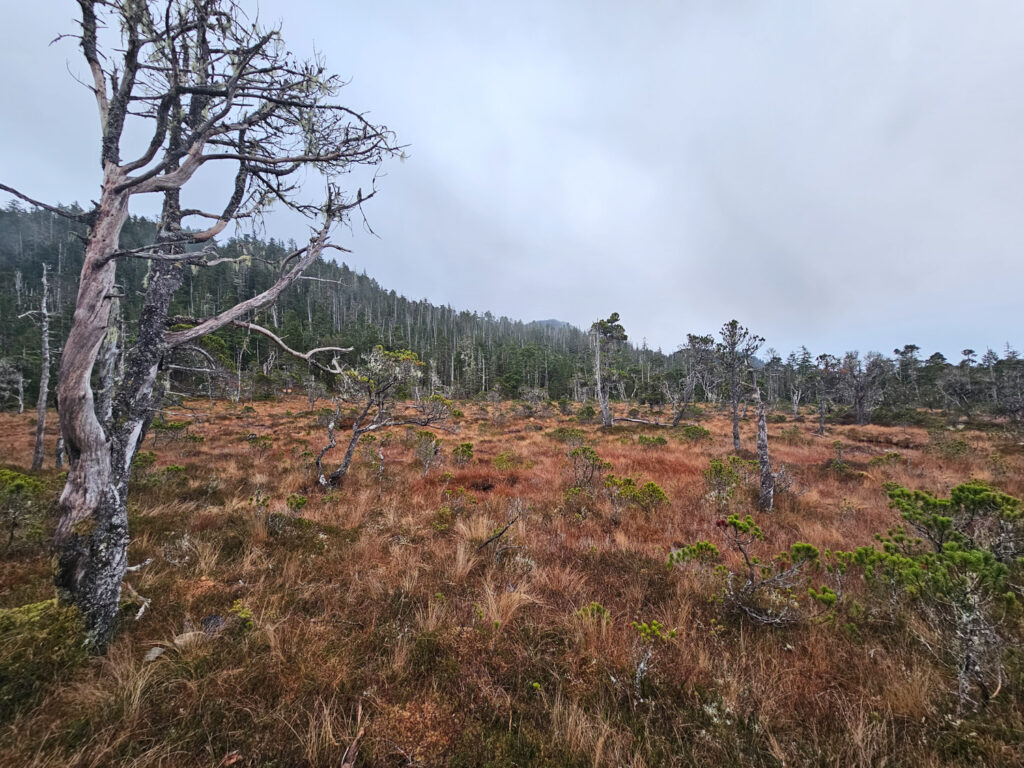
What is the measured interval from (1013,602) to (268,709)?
561cm

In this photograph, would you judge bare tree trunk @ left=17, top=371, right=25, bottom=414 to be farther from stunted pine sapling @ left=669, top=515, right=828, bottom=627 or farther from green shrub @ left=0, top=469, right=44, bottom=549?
stunted pine sapling @ left=669, top=515, right=828, bottom=627

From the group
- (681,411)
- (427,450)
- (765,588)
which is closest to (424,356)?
(681,411)

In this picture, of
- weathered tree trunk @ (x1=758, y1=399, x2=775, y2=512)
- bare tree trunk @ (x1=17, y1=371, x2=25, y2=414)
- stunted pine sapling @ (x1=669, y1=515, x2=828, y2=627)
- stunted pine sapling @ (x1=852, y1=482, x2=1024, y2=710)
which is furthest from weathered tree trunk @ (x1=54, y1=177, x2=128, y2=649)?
bare tree trunk @ (x1=17, y1=371, x2=25, y2=414)

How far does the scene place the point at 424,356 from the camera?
5653 centimetres

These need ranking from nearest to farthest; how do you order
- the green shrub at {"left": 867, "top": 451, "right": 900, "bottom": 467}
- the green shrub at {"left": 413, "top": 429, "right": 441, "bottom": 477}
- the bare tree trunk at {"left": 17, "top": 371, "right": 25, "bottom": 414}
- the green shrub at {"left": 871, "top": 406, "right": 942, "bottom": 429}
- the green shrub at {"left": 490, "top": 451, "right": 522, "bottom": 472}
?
1. the green shrub at {"left": 413, "top": 429, "right": 441, "bottom": 477}
2. the green shrub at {"left": 490, "top": 451, "right": 522, "bottom": 472}
3. the green shrub at {"left": 867, "top": 451, "right": 900, "bottom": 467}
4. the green shrub at {"left": 871, "top": 406, "right": 942, "bottom": 429}
5. the bare tree trunk at {"left": 17, "top": 371, "right": 25, "bottom": 414}

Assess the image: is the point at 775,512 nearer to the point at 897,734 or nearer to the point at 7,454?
the point at 897,734

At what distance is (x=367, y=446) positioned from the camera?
488 inches

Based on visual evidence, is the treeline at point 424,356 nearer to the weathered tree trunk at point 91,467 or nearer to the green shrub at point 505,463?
the weathered tree trunk at point 91,467

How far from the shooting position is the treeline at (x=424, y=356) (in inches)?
790

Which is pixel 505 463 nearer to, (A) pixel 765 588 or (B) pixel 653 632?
(A) pixel 765 588

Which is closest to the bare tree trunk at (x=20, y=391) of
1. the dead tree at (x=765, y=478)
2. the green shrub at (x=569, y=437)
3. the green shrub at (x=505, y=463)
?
the green shrub at (x=505, y=463)

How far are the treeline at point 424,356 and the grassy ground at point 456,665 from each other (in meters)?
2.31

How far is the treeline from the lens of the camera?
20062 mm

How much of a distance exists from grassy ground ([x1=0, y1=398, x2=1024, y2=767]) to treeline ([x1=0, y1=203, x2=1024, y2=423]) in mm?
2307
